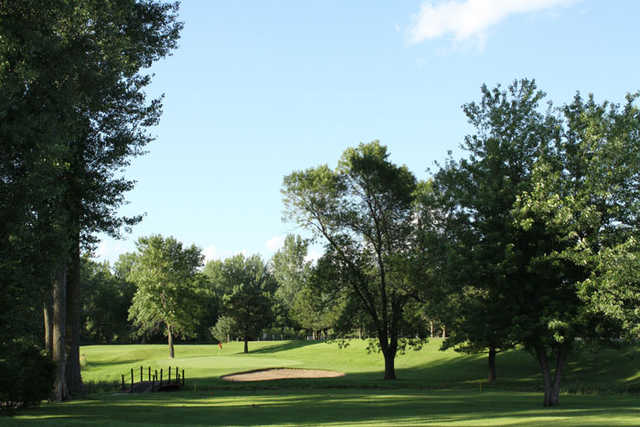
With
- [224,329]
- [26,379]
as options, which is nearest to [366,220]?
[26,379]

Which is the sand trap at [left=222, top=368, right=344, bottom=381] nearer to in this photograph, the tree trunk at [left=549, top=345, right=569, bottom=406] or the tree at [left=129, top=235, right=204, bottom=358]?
the tree trunk at [left=549, top=345, right=569, bottom=406]

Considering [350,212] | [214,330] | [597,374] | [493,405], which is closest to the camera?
[493,405]

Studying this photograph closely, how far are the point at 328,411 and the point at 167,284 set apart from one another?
48.9 meters

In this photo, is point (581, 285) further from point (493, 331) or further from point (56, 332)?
point (56, 332)

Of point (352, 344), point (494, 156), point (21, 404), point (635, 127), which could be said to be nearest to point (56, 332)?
point (21, 404)

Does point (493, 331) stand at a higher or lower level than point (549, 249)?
lower

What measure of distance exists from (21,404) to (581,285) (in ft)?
66.4

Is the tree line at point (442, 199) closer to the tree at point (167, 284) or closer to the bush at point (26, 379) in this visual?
the bush at point (26, 379)

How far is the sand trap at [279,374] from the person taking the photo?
39500 mm

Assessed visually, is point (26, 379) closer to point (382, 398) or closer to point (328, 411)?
point (328, 411)

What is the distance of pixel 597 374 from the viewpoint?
3569 centimetres

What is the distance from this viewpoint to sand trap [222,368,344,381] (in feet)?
130

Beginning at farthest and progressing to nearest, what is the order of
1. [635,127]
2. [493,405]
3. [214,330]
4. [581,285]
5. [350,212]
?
[214,330]
[350,212]
[493,405]
[635,127]
[581,285]

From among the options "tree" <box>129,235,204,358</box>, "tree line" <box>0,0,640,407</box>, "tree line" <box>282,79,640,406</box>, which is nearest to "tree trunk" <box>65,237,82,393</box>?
"tree line" <box>0,0,640,407</box>
